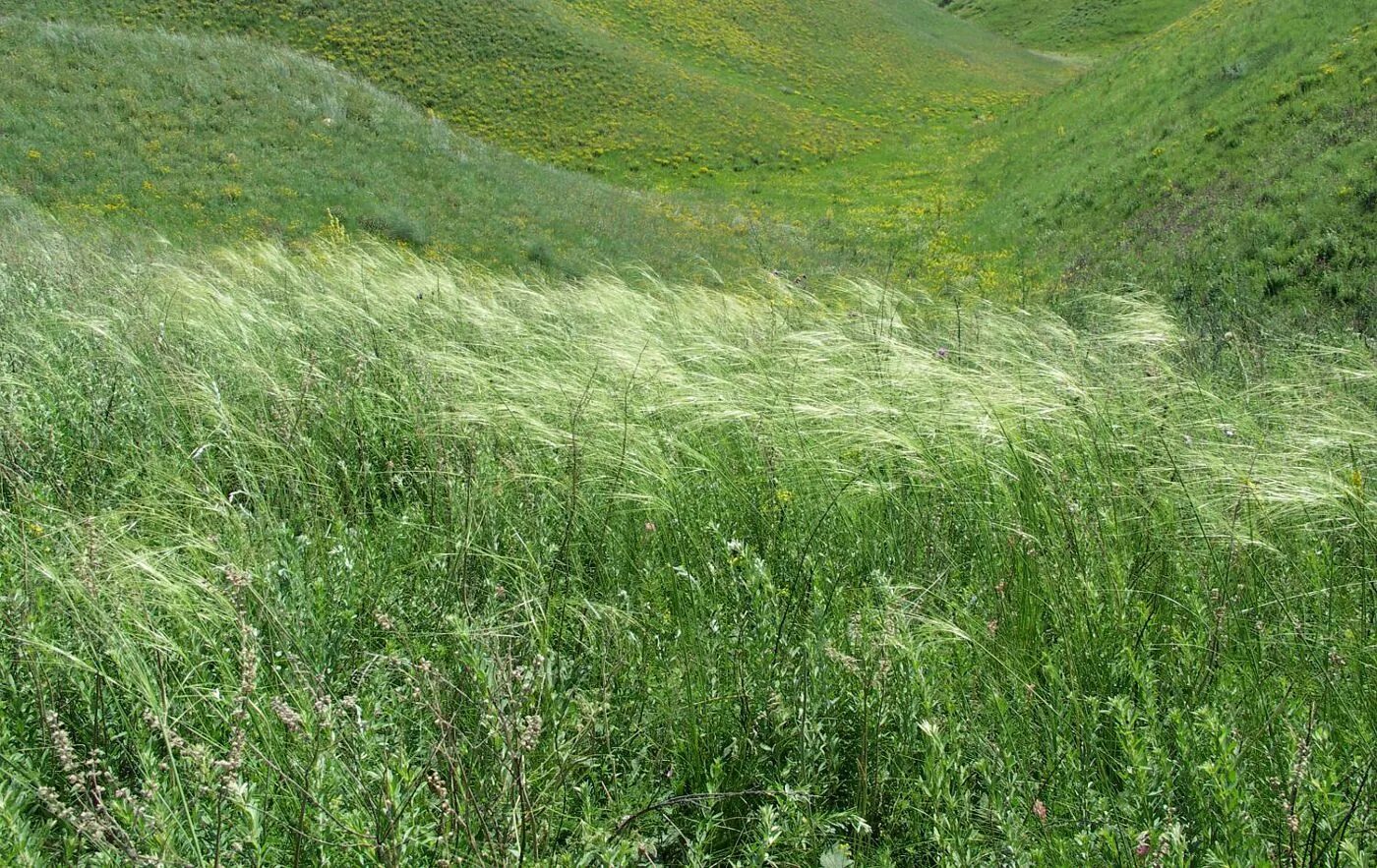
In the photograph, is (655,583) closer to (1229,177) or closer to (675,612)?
(675,612)

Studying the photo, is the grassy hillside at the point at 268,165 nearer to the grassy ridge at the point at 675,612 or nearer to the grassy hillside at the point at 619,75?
the grassy hillside at the point at 619,75

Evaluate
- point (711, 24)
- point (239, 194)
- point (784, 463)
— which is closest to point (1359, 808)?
point (784, 463)

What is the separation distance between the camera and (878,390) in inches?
132

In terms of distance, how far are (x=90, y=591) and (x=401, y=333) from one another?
3.14 metres

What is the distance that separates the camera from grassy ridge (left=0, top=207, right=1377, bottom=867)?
1.57 m

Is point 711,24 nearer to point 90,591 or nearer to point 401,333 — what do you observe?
point 401,333

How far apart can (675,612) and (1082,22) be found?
80101 mm

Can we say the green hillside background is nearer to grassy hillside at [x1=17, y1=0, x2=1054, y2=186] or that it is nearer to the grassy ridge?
the grassy ridge

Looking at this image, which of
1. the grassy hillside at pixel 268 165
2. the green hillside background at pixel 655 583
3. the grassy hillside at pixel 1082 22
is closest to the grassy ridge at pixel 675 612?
the green hillside background at pixel 655 583

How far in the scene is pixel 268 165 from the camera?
16234 millimetres

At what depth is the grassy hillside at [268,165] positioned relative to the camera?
14.3 metres

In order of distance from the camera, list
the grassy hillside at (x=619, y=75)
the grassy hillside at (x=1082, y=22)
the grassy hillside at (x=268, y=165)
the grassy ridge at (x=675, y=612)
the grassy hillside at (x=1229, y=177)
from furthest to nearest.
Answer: the grassy hillside at (x=1082, y=22), the grassy hillside at (x=619, y=75), the grassy hillside at (x=268, y=165), the grassy hillside at (x=1229, y=177), the grassy ridge at (x=675, y=612)

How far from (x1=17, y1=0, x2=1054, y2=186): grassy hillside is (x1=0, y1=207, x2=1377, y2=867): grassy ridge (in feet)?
91.6

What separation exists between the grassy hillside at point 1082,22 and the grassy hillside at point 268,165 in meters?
57.5
